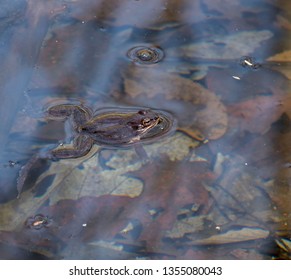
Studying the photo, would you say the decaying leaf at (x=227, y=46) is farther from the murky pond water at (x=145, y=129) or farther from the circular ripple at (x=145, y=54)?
the circular ripple at (x=145, y=54)

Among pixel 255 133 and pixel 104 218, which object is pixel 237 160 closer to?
pixel 255 133

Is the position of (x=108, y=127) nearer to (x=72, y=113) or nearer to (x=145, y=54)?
(x=72, y=113)

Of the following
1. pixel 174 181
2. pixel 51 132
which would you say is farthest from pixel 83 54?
pixel 174 181

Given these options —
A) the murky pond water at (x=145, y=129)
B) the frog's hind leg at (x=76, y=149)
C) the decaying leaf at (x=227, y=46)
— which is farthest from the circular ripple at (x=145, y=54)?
the frog's hind leg at (x=76, y=149)

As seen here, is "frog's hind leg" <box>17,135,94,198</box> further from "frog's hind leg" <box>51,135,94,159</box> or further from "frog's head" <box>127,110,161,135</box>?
"frog's head" <box>127,110,161,135</box>

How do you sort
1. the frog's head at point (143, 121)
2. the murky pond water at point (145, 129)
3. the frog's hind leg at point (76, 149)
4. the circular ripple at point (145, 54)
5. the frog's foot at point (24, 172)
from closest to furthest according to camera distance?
1. the murky pond water at point (145, 129)
2. the frog's foot at point (24, 172)
3. the frog's hind leg at point (76, 149)
4. the frog's head at point (143, 121)
5. the circular ripple at point (145, 54)

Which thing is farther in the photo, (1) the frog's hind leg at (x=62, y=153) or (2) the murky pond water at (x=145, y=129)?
(1) the frog's hind leg at (x=62, y=153)

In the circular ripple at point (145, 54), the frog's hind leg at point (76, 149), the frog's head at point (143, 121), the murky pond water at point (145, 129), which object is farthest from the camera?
the circular ripple at point (145, 54)

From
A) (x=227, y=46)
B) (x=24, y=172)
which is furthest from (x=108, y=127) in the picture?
(x=227, y=46)

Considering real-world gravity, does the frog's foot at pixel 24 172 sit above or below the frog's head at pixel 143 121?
below

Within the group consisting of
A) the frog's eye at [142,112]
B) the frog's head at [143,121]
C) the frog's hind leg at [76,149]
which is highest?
the frog's eye at [142,112]
